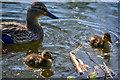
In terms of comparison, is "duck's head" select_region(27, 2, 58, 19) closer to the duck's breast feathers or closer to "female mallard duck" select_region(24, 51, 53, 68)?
the duck's breast feathers

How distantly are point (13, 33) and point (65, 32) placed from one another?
1580mm

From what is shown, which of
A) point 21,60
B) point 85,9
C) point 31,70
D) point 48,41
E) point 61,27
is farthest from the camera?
point 85,9

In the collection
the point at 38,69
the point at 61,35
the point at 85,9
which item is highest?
the point at 85,9

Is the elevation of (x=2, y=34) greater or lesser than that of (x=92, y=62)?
greater

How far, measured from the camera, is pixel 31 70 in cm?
457

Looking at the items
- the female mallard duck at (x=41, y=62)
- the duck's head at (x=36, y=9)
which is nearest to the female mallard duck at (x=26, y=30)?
the duck's head at (x=36, y=9)

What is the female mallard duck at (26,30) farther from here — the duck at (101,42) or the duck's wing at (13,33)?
the duck at (101,42)

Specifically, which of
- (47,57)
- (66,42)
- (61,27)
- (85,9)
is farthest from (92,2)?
(47,57)

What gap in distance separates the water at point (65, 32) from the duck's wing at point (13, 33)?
17 centimetres

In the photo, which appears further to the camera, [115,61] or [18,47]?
[18,47]

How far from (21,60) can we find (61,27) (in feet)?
7.55

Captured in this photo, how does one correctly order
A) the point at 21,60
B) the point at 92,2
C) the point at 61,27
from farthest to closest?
1. the point at 92,2
2. the point at 61,27
3. the point at 21,60

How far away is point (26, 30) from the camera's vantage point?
6016 millimetres

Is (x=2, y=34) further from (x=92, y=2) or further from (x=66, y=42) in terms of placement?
(x=92, y=2)
